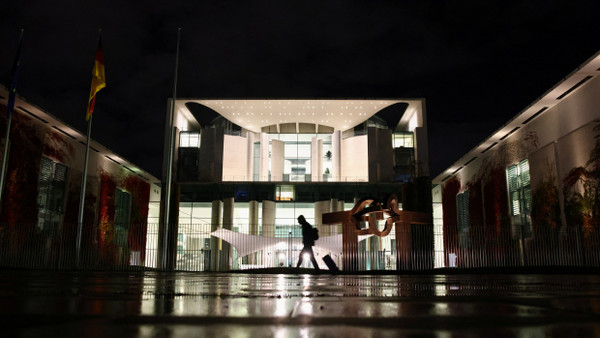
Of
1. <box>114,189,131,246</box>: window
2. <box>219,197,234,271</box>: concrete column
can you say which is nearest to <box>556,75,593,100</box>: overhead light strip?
<box>219,197,234,271</box>: concrete column

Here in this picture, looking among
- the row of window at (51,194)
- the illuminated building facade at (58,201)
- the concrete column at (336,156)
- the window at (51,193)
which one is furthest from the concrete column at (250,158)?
the window at (51,193)

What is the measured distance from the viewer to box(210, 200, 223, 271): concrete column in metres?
37.7

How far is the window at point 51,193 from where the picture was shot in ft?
92.7

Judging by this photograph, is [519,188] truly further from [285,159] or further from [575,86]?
[285,159]

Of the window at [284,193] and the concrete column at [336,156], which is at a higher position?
the concrete column at [336,156]

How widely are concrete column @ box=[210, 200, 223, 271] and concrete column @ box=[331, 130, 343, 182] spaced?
1423cm

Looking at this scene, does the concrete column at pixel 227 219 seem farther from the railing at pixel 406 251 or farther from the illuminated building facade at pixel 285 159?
the railing at pixel 406 251

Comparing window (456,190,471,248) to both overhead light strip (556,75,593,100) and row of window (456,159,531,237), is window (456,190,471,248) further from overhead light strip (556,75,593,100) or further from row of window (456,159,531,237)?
overhead light strip (556,75,593,100)

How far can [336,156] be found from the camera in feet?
169

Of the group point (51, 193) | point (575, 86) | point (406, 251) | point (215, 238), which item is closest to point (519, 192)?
point (575, 86)

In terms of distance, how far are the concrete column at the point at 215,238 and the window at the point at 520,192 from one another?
20990 mm

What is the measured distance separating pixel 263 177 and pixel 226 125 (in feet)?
22.7

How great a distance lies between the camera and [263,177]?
169ft

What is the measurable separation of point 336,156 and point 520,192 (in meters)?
24.3
